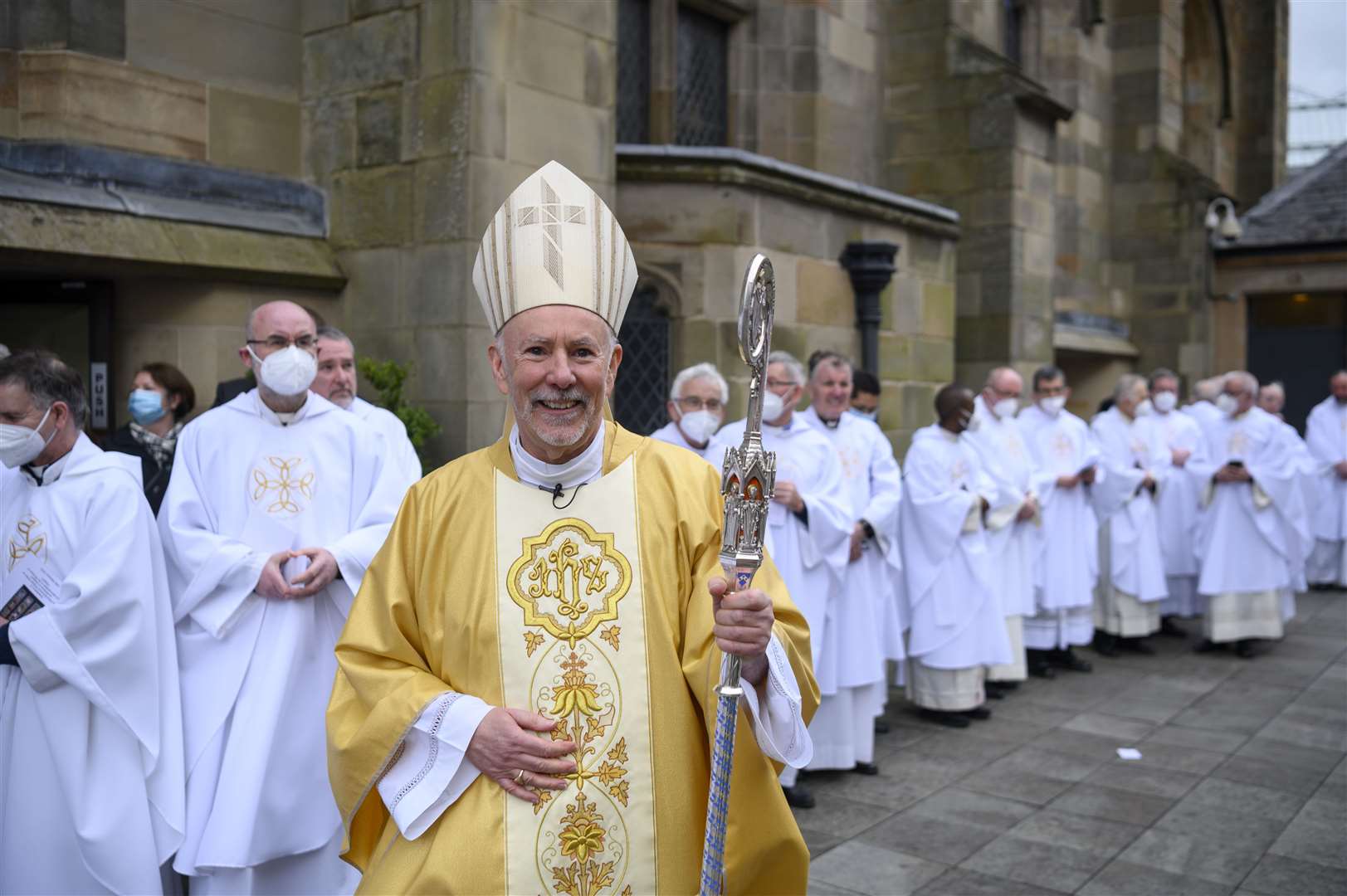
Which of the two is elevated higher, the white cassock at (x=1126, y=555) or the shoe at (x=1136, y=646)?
the white cassock at (x=1126, y=555)

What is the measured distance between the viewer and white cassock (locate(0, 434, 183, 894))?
3.77 m

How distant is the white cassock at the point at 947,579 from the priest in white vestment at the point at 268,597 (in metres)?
3.85

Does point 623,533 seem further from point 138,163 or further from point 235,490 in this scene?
point 138,163

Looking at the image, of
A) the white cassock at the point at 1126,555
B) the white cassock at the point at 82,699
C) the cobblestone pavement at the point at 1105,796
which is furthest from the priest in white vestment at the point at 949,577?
the white cassock at the point at 82,699

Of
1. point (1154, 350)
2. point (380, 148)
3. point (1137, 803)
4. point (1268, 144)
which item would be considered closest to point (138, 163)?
point (380, 148)

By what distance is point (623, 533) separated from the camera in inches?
104

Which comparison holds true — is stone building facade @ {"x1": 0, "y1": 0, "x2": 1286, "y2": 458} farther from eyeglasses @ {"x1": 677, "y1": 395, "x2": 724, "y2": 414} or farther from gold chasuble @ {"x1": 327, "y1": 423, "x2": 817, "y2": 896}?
gold chasuble @ {"x1": 327, "y1": 423, "x2": 817, "y2": 896}

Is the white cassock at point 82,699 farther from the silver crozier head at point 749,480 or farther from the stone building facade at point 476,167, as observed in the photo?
the silver crozier head at point 749,480

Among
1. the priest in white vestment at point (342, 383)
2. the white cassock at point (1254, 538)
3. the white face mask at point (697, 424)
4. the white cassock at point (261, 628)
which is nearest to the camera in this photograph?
the white cassock at point (261, 628)

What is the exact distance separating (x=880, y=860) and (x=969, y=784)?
3.90 feet

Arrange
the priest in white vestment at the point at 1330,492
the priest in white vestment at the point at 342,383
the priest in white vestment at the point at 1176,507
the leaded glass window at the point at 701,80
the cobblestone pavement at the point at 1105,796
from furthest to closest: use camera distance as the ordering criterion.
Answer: the priest in white vestment at the point at 1330,492, the leaded glass window at the point at 701,80, the priest in white vestment at the point at 1176,507, the priest in white vestment at the point at 342,383, the cobblestone pavement at the point at 1105,796

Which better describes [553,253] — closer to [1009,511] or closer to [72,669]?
[72,669]

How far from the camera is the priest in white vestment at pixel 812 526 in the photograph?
19.2ft

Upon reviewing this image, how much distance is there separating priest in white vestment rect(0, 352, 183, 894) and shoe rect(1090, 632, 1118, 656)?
Result: 723cm
